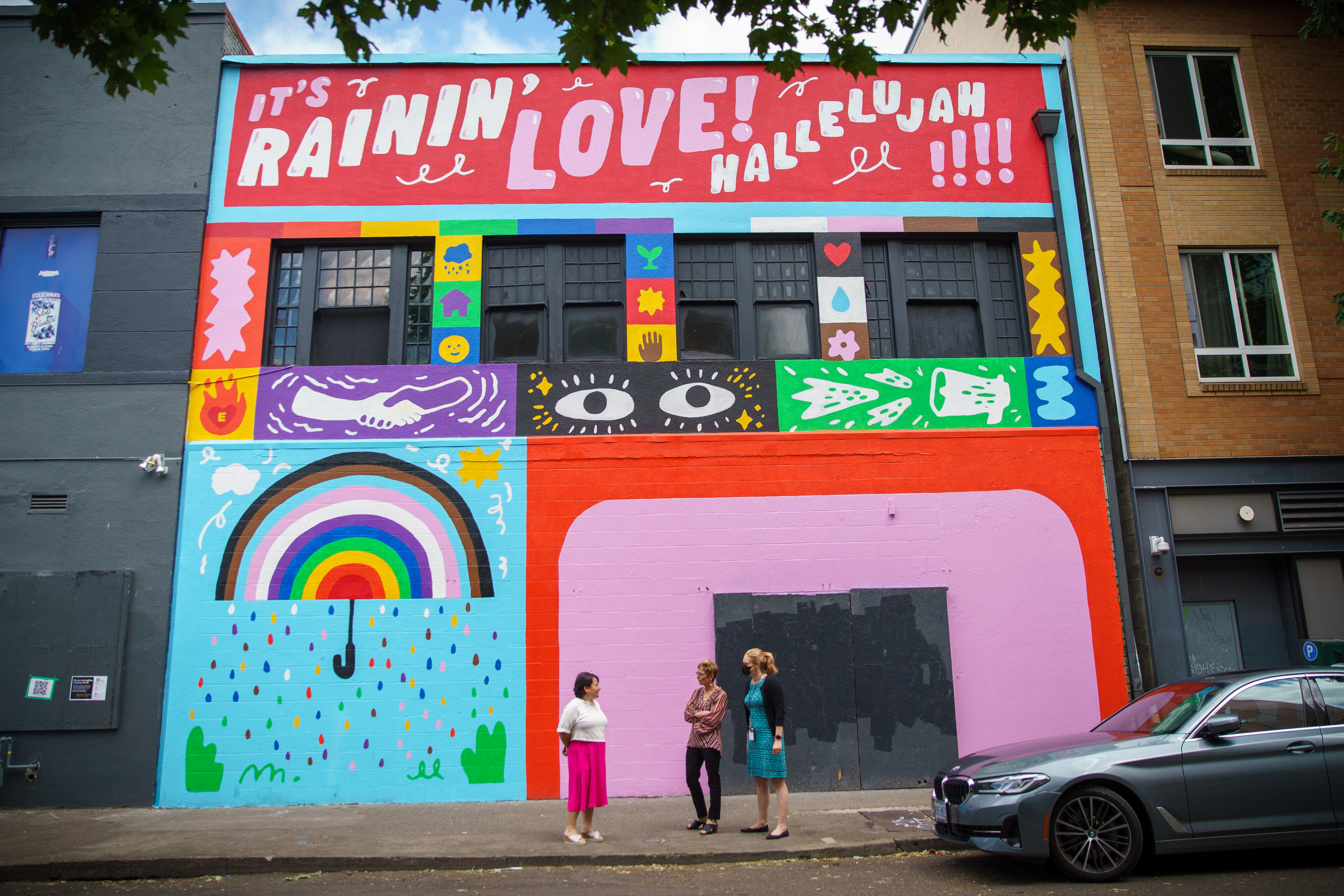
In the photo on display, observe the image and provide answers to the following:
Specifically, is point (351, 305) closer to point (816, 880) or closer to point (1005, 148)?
point (816, 880)

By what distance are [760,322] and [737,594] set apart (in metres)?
3.45

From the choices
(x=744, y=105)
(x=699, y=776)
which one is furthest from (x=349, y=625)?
(x=744, y=105)

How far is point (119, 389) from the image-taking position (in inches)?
420

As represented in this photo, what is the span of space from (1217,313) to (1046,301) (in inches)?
88.4

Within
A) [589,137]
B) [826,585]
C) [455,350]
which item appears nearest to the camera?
[826,585]

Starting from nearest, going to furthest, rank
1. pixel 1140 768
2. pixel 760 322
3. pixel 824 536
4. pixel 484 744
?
pixel 1140 768
pixel 484 744
pixel 824 536
pixel 760 322

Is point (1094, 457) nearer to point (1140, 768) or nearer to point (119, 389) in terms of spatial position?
point (1140, 768)

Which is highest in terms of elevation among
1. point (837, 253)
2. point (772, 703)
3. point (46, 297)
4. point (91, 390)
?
point (837, 253)

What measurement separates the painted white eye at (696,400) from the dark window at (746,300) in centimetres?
46

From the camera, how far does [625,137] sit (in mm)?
11609

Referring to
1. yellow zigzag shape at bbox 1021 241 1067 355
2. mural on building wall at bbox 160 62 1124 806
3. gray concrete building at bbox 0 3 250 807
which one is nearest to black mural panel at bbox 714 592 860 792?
mural on building wall at bbox 160 62 1124 806

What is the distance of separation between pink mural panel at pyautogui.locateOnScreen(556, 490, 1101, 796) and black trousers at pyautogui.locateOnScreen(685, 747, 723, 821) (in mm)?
1720

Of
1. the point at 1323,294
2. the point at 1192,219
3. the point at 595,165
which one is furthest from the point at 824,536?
the point at 1323,294

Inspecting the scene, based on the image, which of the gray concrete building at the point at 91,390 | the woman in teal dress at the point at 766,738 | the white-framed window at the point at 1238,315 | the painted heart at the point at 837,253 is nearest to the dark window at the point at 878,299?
the painted heart at the point at 837,253
